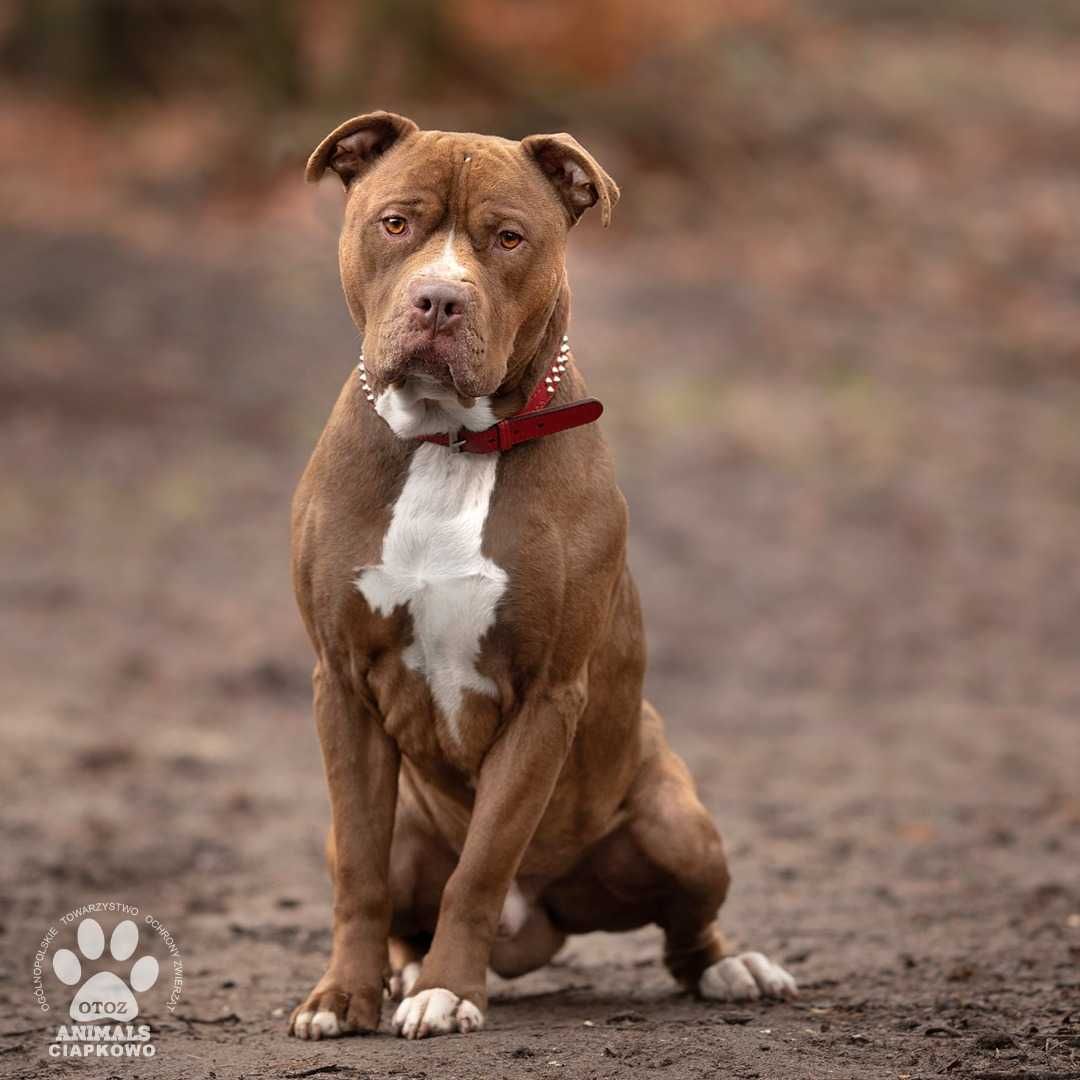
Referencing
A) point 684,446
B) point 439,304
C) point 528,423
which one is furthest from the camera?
point 684,446

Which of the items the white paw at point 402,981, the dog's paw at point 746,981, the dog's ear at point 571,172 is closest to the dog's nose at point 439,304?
the dog's ear at point 571,172

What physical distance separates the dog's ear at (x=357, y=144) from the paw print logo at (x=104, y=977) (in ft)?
7.49

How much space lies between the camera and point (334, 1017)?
13.6ft

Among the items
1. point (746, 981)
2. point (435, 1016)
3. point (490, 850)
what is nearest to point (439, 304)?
point (490, 850)

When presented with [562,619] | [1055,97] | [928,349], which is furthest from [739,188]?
[562,619]

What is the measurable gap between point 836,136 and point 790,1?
7.37ft

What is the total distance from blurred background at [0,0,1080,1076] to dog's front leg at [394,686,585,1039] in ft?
0.88

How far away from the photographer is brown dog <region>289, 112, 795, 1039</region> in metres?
3.97

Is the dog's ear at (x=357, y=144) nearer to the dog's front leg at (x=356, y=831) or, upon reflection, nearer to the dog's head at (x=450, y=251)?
the dog's head at (x=450, y=251)

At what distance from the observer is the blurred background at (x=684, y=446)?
6.40 meters

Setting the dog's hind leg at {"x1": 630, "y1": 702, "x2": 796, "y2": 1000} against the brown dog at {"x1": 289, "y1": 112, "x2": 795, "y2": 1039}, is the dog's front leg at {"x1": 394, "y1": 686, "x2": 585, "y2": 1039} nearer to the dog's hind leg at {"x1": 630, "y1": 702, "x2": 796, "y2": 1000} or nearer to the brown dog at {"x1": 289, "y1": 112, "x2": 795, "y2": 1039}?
the brown dog at {"x1": 289, "y1": 112, "x2": 795, "y2": 1039}

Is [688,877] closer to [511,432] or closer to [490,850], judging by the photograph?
[490,850]

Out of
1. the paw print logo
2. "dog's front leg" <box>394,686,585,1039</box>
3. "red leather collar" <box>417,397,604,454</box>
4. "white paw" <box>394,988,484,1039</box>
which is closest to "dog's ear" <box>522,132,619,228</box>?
"red leather collar" <box>417,397,604,454</box>

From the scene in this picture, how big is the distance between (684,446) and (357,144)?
857 centimetres
